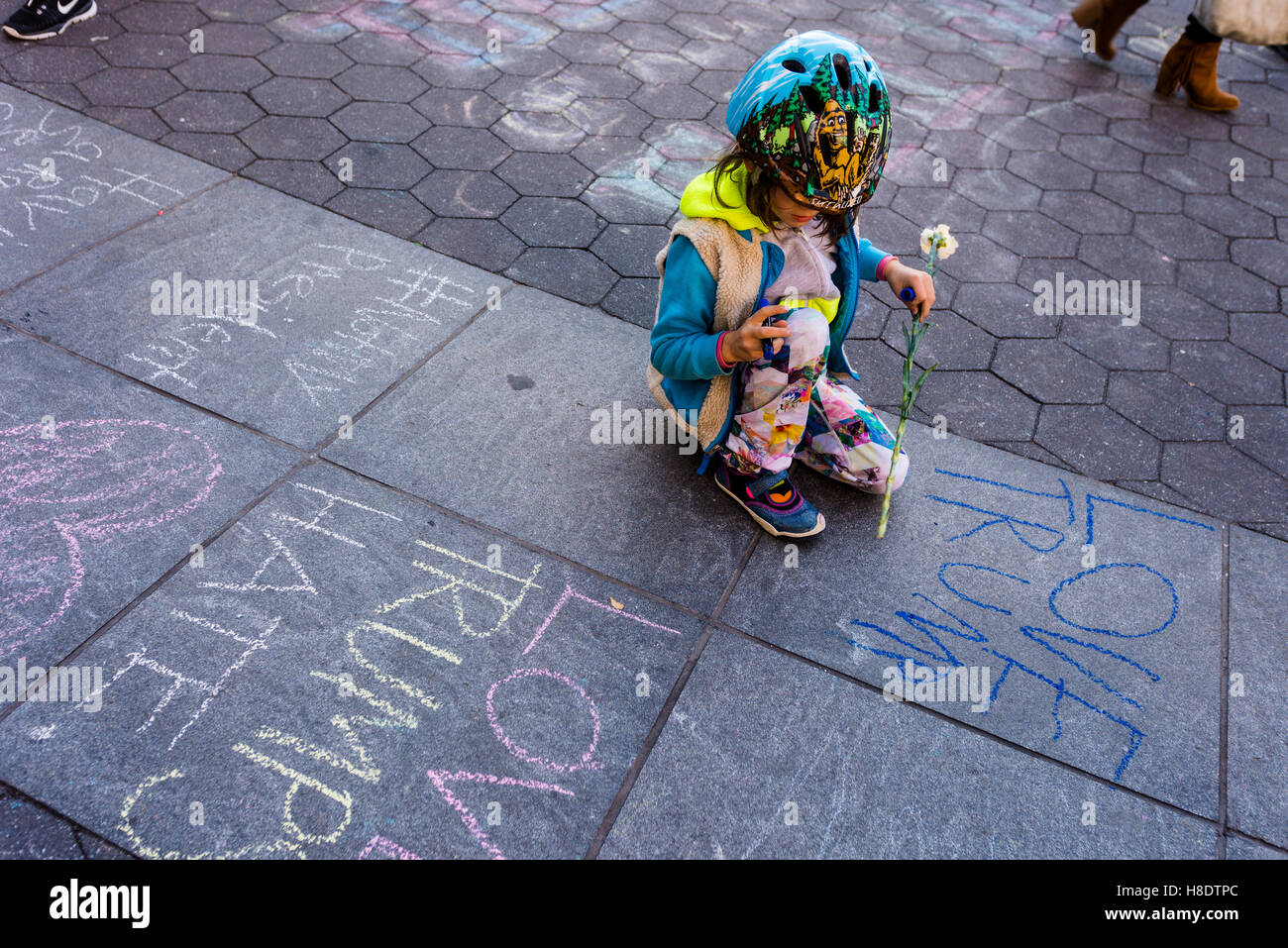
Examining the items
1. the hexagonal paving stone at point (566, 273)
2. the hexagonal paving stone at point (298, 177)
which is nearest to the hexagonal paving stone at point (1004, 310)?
the hexagonal paving stone at point (566, 273)

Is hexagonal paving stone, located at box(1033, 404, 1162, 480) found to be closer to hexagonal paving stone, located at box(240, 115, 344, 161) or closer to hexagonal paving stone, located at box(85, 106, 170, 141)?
hexagonal paving stone, located at box(240, 115, 344, 161)

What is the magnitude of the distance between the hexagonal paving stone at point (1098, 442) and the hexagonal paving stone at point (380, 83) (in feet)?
10.1

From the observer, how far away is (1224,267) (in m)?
3.59

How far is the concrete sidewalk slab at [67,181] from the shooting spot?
3.06m

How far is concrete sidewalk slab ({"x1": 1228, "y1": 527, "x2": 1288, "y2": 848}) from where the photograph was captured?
193 centimetres

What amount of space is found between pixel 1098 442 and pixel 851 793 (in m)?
1.52

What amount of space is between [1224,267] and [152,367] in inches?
155

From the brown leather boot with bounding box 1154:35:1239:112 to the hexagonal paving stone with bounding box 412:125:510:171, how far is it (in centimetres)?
349

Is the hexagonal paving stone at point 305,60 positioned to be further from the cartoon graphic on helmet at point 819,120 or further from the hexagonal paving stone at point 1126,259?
the hexagonal paving stone at point 1126,259

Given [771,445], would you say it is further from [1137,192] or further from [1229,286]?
[1137,192]

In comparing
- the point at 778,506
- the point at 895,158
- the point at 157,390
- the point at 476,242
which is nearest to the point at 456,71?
the point at 476,242
